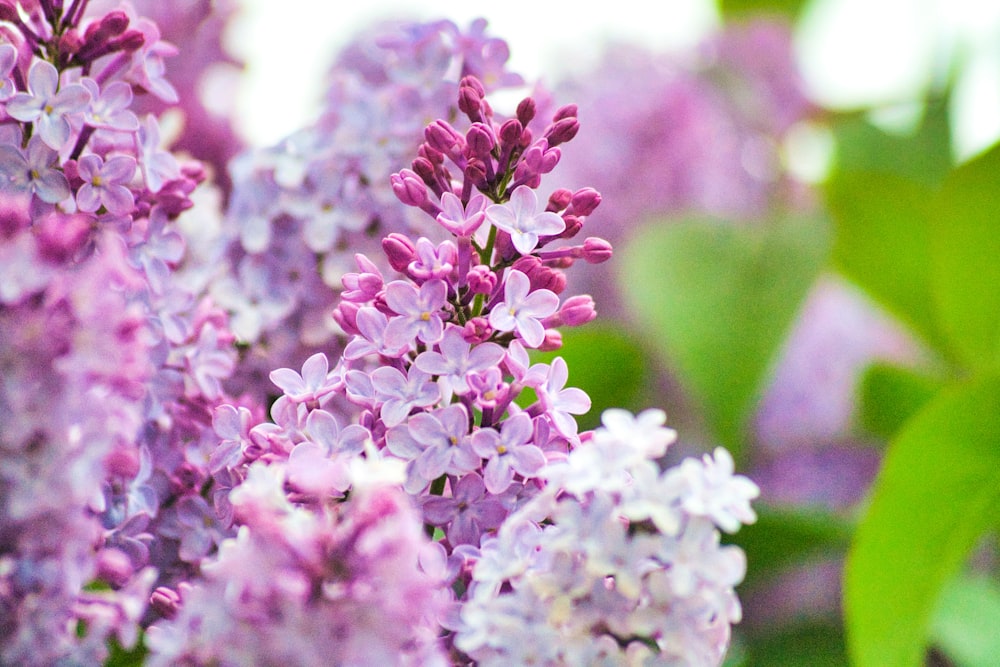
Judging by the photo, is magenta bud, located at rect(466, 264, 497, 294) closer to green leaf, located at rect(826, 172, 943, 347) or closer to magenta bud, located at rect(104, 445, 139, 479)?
magenta bud, located at rect(104, 445, 139, 479)

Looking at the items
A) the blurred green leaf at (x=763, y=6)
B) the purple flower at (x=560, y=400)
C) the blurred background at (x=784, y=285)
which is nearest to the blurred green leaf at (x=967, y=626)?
the blurred background at (x=784, y=285)

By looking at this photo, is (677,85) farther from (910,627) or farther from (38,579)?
(38,579)

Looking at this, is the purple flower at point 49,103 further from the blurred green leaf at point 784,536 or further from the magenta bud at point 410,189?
the blurred green leaf at point 784,536

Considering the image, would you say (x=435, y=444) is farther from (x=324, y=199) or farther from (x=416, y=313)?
(x=324, y=199)

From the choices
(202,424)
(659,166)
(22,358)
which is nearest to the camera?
(22,358)

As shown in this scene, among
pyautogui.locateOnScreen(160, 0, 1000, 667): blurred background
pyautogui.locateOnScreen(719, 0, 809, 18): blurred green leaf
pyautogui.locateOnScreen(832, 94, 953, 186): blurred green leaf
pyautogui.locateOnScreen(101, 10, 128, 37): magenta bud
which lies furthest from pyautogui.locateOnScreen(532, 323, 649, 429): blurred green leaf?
pyautogui.locateOnScreen(719, 0, 809, 18): blurred green leaf

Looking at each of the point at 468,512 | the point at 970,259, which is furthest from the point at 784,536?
the point at 468,512

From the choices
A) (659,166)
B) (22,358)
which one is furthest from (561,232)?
(659,166)
